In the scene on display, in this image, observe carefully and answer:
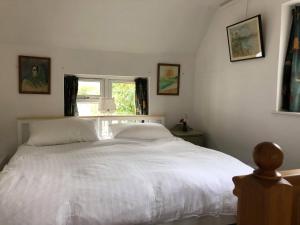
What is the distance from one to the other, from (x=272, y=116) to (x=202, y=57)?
5.17 ft

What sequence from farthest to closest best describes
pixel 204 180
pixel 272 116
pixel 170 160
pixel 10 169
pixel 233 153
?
pixel 233 153 → pixel 272 116 → pixel 170 160 → pixel 10 169 → pixel 204 180

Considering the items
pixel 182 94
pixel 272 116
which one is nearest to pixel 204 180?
pixel 272 116

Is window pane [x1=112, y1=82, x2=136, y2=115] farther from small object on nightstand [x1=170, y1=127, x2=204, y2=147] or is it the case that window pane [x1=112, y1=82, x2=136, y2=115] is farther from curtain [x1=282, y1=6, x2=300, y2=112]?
curtain [x1=282, y1=6, x2=300, y2=112]

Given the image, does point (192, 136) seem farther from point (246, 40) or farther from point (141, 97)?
point (246, 40)

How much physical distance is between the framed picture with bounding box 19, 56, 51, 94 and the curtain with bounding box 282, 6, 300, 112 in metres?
2.75

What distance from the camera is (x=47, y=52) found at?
318 cm

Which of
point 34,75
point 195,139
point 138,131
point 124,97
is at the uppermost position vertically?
point 34,75

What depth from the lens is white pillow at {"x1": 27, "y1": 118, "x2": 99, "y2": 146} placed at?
2.74m

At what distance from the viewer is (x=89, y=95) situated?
3549mm

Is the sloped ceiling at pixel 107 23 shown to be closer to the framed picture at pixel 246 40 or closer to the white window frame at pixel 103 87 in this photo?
the white window frame at pixel 103 87

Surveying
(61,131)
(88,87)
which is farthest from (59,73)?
(61,131)

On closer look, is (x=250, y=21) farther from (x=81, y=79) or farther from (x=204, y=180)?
(x=81, y=79)

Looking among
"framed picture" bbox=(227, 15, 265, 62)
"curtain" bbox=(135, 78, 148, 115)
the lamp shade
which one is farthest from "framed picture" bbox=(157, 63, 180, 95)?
"framed picture" bbox=(227, 15, 265, 62)

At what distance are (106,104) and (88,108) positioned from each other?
372mm
